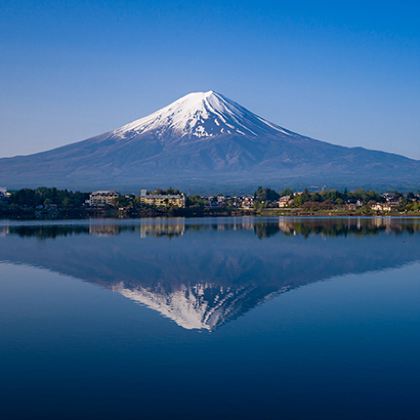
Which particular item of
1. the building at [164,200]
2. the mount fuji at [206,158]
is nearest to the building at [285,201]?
the building at [164,200]

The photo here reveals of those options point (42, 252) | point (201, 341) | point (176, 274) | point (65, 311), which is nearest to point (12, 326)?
point (65, 311)

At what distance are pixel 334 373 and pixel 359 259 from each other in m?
7.60

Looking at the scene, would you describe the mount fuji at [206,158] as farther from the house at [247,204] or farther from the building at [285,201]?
the building at [285,201]

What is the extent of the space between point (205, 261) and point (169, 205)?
26.3m

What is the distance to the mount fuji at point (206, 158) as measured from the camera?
83625 millimetres

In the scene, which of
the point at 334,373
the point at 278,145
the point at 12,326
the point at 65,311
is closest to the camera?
the point at 334,373

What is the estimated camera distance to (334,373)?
4.62 metres

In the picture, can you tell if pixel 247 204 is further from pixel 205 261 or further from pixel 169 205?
pixel 205 261

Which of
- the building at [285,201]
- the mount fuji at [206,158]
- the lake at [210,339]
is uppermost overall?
the mount fuji at [206,158]

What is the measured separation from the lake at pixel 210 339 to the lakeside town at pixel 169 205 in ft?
74.0

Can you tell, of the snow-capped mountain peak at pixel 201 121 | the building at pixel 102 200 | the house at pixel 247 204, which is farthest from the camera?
the snow-capped mountain peak at pixel 201 121

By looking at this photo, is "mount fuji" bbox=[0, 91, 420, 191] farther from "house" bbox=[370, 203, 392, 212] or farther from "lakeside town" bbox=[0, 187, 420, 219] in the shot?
"house" bbox=[370, 203, 392, 212]

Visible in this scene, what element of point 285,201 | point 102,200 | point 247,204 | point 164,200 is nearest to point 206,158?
point 247,204

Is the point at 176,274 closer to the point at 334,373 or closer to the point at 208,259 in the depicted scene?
the point at 208,259
